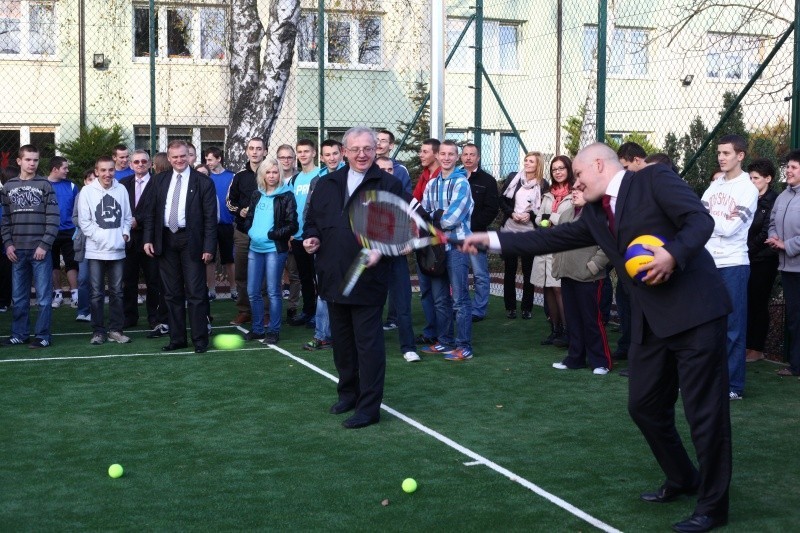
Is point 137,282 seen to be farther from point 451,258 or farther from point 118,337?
point 451,258

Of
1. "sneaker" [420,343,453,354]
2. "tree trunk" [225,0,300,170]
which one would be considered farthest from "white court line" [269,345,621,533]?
"tree trunk" [225,0,300,170]

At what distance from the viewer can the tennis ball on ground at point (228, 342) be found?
1112 centimetres

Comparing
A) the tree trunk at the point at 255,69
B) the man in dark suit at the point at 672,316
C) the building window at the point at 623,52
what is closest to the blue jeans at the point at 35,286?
the tree trunk at the point at 255,69

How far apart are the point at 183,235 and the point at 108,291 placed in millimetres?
1341

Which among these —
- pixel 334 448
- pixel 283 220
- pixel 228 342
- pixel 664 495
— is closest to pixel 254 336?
pixel 228 342

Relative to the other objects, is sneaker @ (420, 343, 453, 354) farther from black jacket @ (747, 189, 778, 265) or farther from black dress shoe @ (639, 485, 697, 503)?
black dress shoe @ (639, 485, 697, 503)

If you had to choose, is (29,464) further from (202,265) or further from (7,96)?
(7,96)

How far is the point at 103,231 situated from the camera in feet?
36.6

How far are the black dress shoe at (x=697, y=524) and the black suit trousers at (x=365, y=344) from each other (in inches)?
114

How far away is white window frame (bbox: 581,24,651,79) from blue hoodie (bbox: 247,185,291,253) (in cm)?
611

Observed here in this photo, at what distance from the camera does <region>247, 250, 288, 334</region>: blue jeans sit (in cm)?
1116

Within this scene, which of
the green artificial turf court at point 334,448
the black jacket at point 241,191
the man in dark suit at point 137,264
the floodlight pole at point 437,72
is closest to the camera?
the green artificial turf court at point 334,448

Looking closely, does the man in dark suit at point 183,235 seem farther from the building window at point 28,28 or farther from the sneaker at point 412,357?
the building window at point 28,28

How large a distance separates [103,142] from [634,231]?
1846 centimetres
